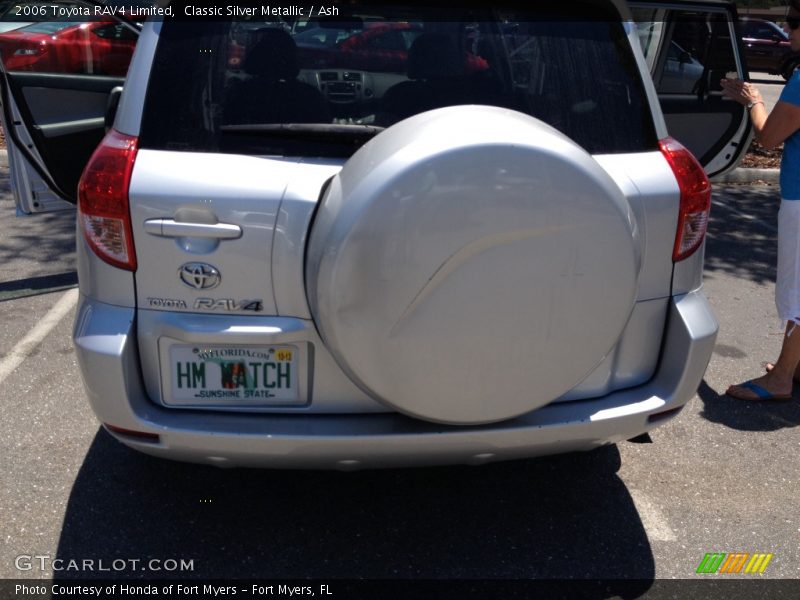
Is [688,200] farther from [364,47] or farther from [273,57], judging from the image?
[273,57]

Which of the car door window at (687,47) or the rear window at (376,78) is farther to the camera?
the car door window at (687,47)

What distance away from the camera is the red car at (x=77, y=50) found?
6.06 meters

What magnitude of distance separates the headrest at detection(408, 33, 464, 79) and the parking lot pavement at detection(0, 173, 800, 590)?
1.56 meters

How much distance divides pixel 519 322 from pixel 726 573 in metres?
1.33

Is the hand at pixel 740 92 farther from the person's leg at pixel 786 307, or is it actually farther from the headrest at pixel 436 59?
the headrest at pixel 436 59

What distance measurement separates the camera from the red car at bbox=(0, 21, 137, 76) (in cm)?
606

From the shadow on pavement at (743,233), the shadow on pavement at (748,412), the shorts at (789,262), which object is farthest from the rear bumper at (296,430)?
the shadow on pavement at (743,233)

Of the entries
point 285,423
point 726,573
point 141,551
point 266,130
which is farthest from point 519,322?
point 141,551

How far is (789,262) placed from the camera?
4023 millimetres

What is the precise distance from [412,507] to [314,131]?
147cm

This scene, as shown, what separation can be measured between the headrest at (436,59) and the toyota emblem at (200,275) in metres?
0.91

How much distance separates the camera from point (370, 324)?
2.33 m

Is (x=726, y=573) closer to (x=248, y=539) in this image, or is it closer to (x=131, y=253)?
(x=248, y=539)

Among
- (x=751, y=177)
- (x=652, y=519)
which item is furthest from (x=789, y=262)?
(x=751, y=177)
